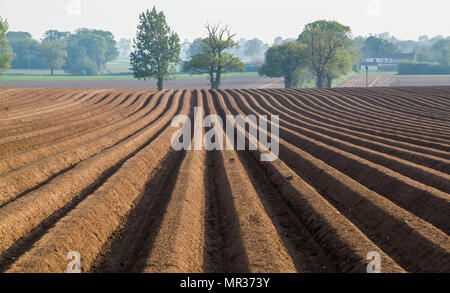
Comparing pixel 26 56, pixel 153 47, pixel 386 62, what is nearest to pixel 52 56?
pixel 26 56

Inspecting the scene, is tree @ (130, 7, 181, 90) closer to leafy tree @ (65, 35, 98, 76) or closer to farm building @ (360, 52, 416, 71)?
leafy tree @ (65, 35, 98, 76)

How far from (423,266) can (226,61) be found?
56516 mm

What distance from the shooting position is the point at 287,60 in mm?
67125

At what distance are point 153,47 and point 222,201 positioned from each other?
163 feet

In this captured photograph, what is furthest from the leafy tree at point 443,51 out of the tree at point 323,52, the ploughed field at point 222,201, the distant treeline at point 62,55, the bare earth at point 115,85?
the ploughed field at point 222,201

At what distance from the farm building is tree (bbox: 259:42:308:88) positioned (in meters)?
64.9

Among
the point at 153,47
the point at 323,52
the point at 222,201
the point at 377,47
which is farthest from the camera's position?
the point at 377,47

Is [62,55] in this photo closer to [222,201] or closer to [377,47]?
[377,47]

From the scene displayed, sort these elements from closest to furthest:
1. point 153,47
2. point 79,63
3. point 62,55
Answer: point 153,47
point 62,55
point 79,63

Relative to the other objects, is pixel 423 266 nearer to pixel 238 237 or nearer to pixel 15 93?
pixel 238 237

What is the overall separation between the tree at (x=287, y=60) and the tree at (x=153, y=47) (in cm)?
1559

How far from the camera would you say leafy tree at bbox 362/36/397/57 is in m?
136

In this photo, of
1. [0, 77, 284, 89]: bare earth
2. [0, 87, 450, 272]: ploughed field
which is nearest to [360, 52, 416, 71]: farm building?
[0, 77, 284, 89]: bare earth

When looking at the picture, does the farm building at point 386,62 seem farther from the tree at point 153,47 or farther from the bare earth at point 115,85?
the tree at point 153,47
